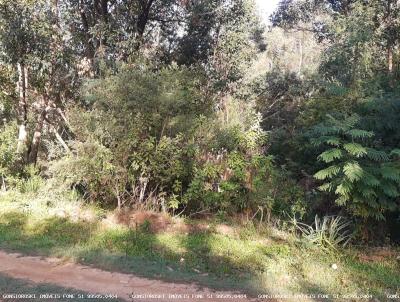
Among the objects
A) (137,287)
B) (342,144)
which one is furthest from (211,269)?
(342,144)

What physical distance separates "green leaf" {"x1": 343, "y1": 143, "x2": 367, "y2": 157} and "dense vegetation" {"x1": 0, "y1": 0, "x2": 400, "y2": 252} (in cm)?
3

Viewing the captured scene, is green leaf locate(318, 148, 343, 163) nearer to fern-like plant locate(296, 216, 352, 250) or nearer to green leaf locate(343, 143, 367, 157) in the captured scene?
green leaf locate(343, 143, 367, 157)

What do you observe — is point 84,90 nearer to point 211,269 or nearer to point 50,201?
point 50,201

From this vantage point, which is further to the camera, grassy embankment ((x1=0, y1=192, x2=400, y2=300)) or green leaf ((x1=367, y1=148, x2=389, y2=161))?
green leaf ((x1=367, y1=148, x2=389, y2=161))

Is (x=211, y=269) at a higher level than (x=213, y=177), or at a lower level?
lower

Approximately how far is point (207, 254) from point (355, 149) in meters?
3.02

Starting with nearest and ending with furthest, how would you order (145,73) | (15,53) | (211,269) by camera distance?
1. (211,269)
2. (145,73)
3. (15,53)

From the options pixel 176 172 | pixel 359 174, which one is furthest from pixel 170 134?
pixel 359 174

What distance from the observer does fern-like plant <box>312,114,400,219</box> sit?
7.22 metres

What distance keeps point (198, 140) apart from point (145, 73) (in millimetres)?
1895

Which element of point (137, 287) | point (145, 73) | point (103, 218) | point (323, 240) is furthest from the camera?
point (145, 73)

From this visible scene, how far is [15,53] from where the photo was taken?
11578mm

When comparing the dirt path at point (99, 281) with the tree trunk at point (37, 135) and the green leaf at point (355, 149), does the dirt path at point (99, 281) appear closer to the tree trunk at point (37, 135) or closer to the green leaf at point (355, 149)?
the green leaf at point (355, 149)

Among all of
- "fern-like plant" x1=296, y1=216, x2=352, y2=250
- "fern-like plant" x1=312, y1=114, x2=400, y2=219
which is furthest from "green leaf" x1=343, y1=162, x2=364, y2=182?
"fern-like plant" x1=296, y1=216, x2=352, y2=250
